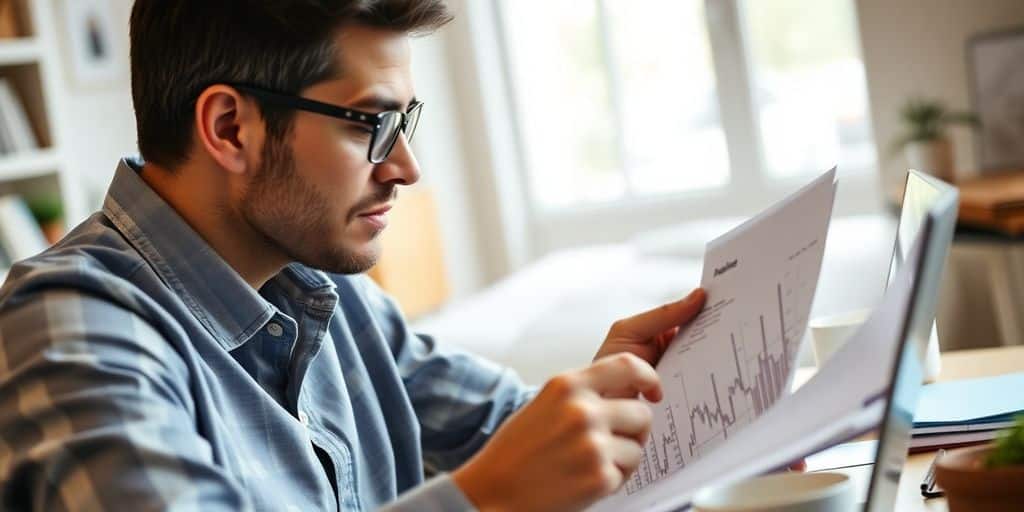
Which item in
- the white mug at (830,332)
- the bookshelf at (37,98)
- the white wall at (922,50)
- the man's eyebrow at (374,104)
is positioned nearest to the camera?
the man's eyebrow at (374,104)

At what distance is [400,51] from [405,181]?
0.38 feet

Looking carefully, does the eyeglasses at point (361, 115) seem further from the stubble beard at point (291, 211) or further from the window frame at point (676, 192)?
the window frame at point (676, 192)

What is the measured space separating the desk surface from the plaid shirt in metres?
0.33

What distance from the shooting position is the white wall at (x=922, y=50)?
3.68m

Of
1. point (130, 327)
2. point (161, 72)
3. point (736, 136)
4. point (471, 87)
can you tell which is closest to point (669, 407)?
point (130, 327)

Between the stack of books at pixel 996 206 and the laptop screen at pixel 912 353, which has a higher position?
the laptop screen at pixel 912 353

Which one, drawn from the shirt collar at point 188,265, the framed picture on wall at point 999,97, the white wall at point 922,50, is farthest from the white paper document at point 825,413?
the white wall at point 922,50

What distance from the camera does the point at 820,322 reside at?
4.34 feet

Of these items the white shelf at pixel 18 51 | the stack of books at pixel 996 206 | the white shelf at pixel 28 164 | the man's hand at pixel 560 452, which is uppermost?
the white shelf at pixel 18 51

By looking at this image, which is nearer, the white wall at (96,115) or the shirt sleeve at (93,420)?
the shirt sleeve at (93,420)

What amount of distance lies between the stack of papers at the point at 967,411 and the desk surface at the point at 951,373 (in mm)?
25

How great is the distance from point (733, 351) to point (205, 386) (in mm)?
385

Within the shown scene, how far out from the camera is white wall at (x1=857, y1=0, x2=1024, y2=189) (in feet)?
12.1

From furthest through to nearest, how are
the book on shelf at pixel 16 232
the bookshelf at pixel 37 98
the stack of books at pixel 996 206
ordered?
the bookshelf at pixel 37 98 < the book on shelf at pixel 16 232 < the stack of books at pixel 996 206
